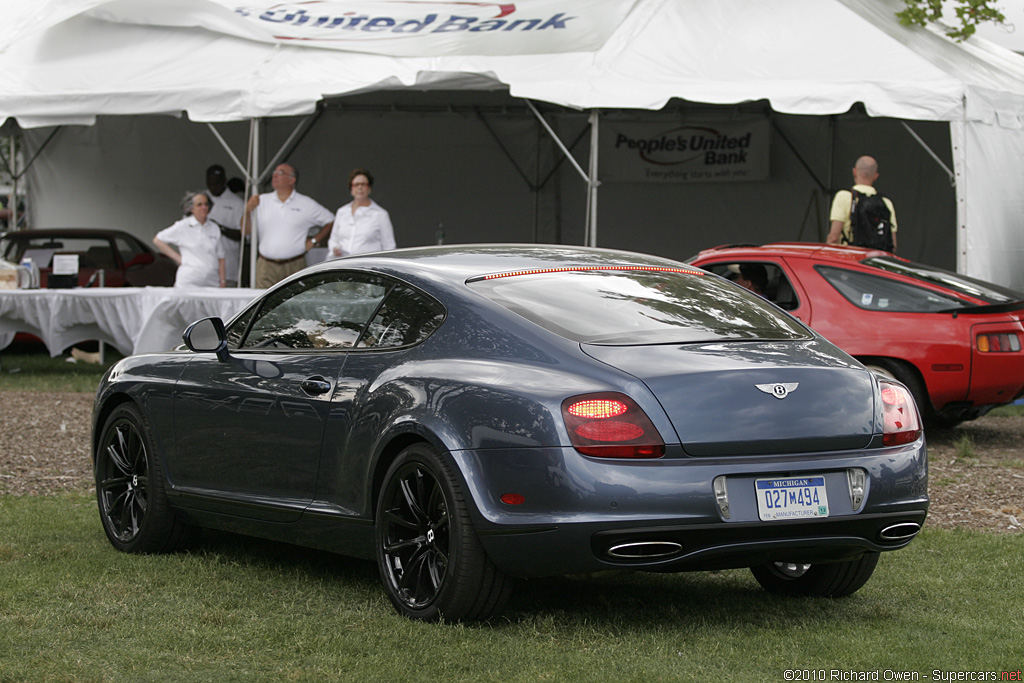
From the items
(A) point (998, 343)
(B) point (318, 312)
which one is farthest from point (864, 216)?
(B) point (318, 312)

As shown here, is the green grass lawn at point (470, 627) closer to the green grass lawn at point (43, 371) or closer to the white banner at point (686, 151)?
the green grass lawn at point (43, 371)

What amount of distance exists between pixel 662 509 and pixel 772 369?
2.11ft

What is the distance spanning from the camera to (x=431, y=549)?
4699mm

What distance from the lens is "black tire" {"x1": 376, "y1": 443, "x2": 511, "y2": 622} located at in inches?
176

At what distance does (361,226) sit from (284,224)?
107cm

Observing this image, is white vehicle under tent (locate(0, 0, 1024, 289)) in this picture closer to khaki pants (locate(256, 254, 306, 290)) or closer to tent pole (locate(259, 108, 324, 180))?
tent pole (locate(259, 108, 324, 180))

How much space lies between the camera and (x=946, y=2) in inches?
614

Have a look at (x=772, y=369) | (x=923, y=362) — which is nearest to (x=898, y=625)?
(x=772, y=369)

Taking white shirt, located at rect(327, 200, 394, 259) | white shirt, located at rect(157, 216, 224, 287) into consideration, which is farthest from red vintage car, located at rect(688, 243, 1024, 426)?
white shirt, located at rect(157, 216, 224, 287)

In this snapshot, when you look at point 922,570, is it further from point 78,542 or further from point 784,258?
point 784,258

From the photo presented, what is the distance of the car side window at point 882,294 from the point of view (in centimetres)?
976

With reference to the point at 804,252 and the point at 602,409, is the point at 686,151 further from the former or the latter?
the point at 602,409

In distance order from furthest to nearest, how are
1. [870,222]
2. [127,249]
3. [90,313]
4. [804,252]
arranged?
[127,249], [90,313], [870,222], [804,252]

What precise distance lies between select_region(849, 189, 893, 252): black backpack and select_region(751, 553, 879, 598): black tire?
294 inches
